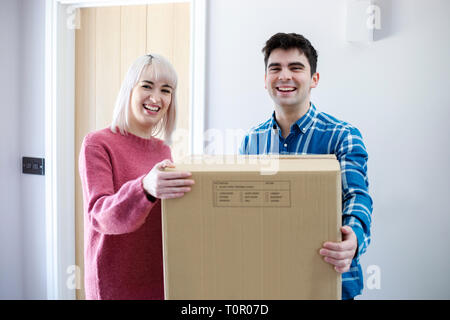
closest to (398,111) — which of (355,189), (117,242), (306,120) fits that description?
(306,120)

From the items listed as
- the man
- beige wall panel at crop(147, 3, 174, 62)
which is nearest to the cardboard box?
the man

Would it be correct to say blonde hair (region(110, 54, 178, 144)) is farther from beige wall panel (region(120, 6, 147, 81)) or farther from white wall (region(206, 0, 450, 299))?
beige wall panel (region(120, 6, 147, 81))

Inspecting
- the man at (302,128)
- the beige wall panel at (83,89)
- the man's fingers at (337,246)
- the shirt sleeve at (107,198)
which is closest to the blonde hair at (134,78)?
the shirt sleeve at (107,198)

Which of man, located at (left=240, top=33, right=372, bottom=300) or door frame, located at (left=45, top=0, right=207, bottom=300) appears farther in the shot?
door frame, located at (left=45, top=0, right=207, bottom=300)

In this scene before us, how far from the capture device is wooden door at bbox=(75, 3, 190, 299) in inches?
76.1

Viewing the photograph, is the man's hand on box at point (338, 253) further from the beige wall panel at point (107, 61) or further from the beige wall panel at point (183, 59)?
the beige wall panel at point (107, 61)

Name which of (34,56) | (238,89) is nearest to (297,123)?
(238,89)

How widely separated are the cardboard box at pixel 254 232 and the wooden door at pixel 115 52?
1220 mm

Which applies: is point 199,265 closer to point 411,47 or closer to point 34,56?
point 411,47

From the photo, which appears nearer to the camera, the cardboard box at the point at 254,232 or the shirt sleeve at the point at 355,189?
the cardboard box at the point at 254,232

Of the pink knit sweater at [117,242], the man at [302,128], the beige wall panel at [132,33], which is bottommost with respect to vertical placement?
the pink knit sweater at [117,242]

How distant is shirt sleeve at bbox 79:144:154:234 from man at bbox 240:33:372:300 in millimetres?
478

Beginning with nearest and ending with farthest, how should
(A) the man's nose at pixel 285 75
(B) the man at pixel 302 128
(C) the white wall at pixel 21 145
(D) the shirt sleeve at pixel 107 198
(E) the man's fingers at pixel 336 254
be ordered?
1. (E) the man's fingers at pixel 336 254
2. (D) the shirt sleeve at pixel 107 198
3. (B) the man at pixel 302 128
4. (A) the man's nose at pixel 285 75
5. (C) the white wall at pixel 21 145

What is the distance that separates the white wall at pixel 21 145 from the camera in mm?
2023
